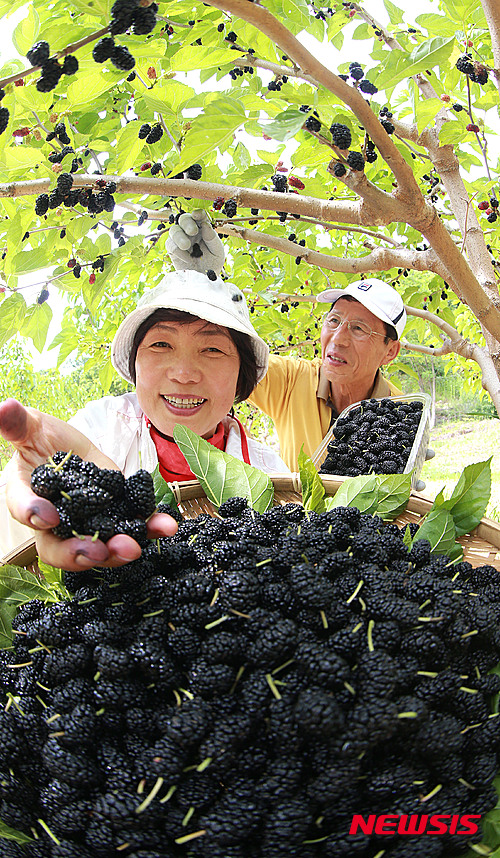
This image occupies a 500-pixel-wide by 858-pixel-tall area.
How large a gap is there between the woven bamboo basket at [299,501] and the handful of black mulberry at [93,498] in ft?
1.05

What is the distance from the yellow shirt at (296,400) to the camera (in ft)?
7.69

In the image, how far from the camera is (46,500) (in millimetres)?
750

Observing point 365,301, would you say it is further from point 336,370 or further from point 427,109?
point 427,109

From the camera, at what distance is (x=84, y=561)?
72 cm

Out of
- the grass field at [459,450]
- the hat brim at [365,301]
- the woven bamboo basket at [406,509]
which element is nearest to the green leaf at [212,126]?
the woven bamboo basket at [406,509]

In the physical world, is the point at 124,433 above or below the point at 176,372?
below

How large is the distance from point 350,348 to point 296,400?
1.03 ft

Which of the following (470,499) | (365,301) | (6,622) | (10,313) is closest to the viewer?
(6,622)

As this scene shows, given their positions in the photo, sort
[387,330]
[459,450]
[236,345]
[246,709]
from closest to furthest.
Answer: [246,709] < [236,345] < [387,330] < [459,450]

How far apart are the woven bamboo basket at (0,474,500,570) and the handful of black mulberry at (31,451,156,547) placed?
0.32m

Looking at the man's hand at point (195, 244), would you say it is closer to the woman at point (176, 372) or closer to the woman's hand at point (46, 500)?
the woman at point (176, 372)

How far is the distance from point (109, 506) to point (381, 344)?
1692 millimetres

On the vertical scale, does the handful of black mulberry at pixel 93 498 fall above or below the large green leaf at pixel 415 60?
below

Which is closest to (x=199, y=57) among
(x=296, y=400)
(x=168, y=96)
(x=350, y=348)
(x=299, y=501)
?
(x=168, y=96)
